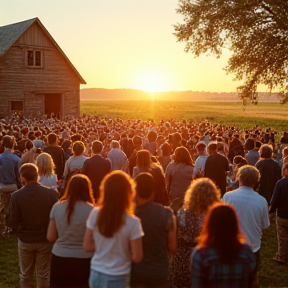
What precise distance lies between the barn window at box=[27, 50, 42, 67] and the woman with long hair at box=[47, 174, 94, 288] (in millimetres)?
30499

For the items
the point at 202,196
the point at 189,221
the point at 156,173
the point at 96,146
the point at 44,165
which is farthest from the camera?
the point at 96,146

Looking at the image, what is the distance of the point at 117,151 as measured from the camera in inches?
424

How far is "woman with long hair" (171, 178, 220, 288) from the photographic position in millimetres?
5188

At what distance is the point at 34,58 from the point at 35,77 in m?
1.47

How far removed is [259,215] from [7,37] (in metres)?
31.8

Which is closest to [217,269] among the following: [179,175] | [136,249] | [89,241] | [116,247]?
[136,249]

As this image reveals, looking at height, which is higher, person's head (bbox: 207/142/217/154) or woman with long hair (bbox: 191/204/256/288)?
person's head (bbox: 207/142/217/154)

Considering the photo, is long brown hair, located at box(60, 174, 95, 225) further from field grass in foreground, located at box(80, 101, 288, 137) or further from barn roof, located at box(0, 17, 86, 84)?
field grass in foreground, located at box(80, 101, 288, 137)

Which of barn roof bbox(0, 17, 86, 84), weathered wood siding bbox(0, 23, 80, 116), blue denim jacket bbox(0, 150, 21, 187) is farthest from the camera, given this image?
weathered wood siding bbox(0, 23, 80, 116)

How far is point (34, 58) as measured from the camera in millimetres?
34125

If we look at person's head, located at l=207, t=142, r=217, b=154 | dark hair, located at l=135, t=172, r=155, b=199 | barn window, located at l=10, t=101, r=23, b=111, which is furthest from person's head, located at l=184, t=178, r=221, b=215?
barn window, located at l=10, t=101, r=23, b=111

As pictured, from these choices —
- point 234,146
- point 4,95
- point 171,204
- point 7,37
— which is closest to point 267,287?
point 171,204

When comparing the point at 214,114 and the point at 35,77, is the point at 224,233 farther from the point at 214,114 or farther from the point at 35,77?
the point at 214,114

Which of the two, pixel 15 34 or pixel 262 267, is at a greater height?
pixel 15 34
